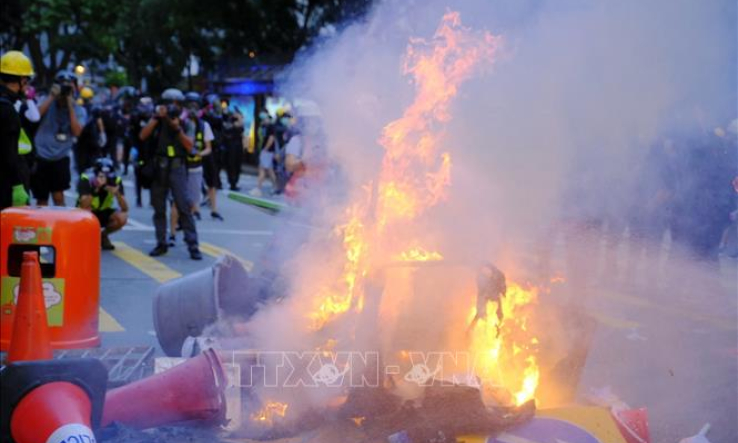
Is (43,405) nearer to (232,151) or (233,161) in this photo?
(232,151)

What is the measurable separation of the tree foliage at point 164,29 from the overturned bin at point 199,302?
364 inches

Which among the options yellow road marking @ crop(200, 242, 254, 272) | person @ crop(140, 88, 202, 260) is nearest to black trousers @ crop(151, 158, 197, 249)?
person @ crop(140, 88, 202, 260)

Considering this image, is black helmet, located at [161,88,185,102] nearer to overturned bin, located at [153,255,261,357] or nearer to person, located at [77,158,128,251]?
person, located at [77,158,128,251]

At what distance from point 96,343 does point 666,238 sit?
223 inches

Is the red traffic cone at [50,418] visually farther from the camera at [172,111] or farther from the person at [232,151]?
the person at [232,151]

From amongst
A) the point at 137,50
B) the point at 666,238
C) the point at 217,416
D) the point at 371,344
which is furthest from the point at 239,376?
the point at 137,50

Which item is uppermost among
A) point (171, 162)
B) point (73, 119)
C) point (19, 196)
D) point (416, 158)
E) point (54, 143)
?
point (73, 119)

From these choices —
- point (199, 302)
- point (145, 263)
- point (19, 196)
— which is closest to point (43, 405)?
point (199, 302)

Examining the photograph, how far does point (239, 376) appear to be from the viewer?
396 cm

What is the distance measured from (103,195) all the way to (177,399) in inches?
226

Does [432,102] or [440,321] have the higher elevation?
[432,102]

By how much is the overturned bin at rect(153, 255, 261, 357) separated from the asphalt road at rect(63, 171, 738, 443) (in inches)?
26.5

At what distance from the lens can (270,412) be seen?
12.6ft

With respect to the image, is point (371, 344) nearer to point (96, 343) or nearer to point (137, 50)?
point (96, 343)
